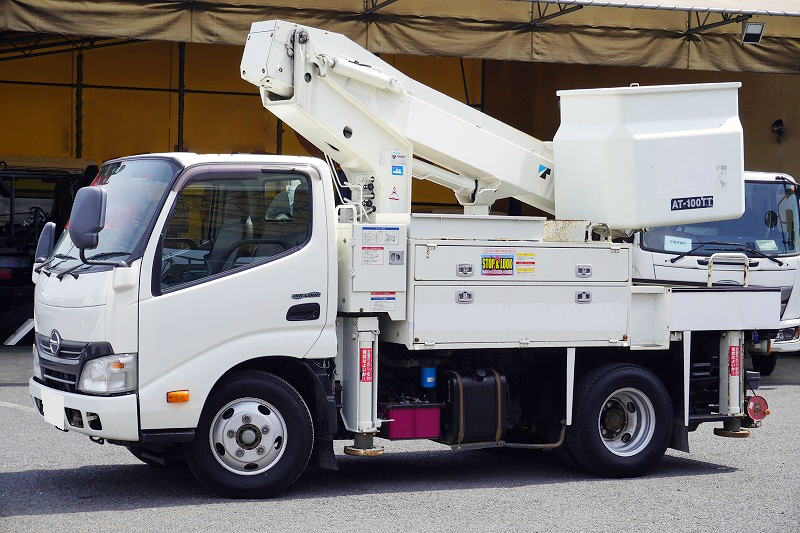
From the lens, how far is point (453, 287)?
28.0ft

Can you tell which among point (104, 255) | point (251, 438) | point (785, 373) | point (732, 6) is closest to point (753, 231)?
point (785, 373)

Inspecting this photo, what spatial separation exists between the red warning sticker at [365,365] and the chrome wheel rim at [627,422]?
1923 mm

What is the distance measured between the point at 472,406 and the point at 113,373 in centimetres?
251

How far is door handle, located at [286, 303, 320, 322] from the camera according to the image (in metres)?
8.04

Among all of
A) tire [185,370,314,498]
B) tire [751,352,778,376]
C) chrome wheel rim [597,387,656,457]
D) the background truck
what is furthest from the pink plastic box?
the background truck

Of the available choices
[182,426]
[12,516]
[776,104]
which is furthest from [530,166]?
[776,104]

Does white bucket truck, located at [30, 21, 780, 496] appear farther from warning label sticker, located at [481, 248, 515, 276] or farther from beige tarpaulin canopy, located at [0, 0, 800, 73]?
beige tarpaulin canopy, located at [0, 0, 800, 73]

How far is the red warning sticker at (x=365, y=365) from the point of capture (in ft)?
27.3

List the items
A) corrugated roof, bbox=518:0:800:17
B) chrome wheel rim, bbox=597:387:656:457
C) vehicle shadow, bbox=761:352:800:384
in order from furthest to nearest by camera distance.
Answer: corrugated roof, bbox=518:0:800:17, vehicle shadow, bbox=761:352:800:384, chrome wheel rim, bbox=597:387:656:457

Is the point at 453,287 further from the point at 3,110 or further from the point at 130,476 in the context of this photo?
the point at 3,110

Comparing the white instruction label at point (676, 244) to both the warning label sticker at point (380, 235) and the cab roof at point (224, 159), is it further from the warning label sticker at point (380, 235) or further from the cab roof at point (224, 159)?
the cab roof at point (224, 159)

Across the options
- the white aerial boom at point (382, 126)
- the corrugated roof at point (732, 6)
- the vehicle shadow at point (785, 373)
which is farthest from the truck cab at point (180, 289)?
the vehicle shadow at point (785, 373)

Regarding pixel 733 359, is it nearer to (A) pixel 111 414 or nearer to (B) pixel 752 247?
(A) pixel 111 414

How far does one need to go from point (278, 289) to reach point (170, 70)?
15.5 m
